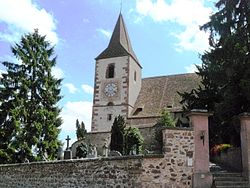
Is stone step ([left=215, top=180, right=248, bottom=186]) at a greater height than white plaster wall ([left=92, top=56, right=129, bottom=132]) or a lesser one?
lesser

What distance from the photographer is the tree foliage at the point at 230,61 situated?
16.1 meters

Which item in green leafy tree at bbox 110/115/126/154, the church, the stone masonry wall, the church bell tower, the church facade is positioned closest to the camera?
the stone masonry wall

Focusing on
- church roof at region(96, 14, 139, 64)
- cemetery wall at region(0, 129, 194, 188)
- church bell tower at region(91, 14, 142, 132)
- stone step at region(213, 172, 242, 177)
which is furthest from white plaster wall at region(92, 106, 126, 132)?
stone step at region(213, 172, 242, 177)

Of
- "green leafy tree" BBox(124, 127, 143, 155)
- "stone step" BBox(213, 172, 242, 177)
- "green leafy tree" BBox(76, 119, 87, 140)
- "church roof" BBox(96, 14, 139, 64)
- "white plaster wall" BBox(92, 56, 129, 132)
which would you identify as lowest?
"stone step" BBox(213, 172, 242, 177)

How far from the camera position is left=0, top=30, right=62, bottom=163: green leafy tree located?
2552cm

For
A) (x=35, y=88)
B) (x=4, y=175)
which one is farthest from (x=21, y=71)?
(x=4, y=175)

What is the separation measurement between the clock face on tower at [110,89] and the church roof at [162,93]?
290 cm

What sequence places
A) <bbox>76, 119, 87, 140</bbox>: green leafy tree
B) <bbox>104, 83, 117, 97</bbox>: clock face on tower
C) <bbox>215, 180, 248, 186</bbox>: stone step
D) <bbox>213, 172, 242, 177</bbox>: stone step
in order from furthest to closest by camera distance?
1. <bbox>76, 119, 87, 140</bbox>: green leafy tree
2. <bbox>104, 83, 117, 97</bbox>: clock face on tower
3. <bbox>213, 172, 242, 177</bbox>: stone step
4. <bbox>215, 180, 248, 186</bbox>: stone step

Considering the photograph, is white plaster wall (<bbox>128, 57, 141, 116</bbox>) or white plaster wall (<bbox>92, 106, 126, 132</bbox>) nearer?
white plaster wall (<bbox>92, 106, 126, 132</bbox>)

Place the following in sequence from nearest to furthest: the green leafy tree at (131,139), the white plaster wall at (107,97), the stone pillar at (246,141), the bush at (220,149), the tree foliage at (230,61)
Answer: the stone pillar at (246,141) < the tree foliage at (230,61) < the bush at (220,149) < the green leafy tree at (131,139) < the white plaster wall at (107,97)

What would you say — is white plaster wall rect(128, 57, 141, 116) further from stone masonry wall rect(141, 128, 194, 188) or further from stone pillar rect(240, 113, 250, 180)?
stone masonry wall rect(141, 128, 194, 188)

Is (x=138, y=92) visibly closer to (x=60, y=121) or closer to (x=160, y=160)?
(x=60, y=121)

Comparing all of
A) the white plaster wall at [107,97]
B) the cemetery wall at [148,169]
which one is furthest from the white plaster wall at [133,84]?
the cemetery wall at [148,169]

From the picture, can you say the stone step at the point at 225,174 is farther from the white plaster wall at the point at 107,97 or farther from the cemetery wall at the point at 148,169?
the white plaster wall at the point at 107,97
